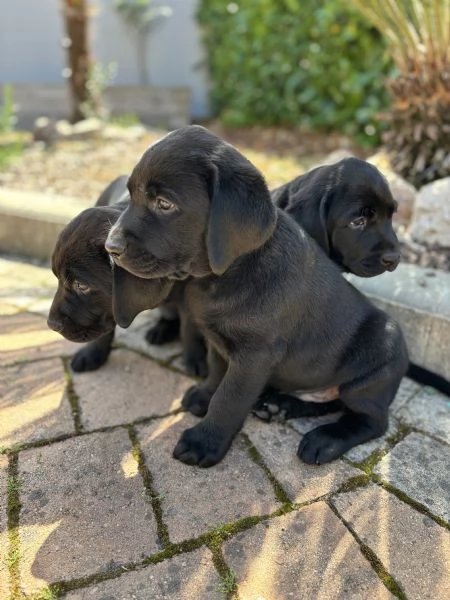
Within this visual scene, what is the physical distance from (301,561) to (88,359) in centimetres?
162

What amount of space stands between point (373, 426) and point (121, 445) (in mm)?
1170

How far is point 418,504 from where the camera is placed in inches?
91.1

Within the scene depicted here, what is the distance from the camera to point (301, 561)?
2.04m

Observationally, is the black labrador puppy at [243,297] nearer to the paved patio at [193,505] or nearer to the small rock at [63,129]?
the paved patio at [193,505]

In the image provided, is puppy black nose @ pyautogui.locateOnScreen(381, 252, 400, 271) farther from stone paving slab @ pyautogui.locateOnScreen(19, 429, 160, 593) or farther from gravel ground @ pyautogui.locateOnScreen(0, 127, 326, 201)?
gravel ground @ pyautogui.locateOnScreen(0, 127, 326, 201)

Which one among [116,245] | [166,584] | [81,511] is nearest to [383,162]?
[116,245]

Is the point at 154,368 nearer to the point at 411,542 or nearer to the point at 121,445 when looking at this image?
the point at 121,445

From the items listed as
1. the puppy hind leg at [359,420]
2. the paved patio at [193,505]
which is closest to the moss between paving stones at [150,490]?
the paved patio at [193,505]

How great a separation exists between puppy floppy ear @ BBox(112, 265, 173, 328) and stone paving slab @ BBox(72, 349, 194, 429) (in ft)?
1.79

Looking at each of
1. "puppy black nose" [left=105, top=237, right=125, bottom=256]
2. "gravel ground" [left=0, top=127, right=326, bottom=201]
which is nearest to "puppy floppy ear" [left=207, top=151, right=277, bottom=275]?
"puppy black nose" [left=105, top=237, right=125, bottom=256]

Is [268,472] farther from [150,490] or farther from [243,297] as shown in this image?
[243,297]

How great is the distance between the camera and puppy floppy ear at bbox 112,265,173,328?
2.44m

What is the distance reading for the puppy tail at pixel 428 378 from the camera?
3.04 meters

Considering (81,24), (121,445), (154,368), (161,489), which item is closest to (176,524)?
(161,489)
